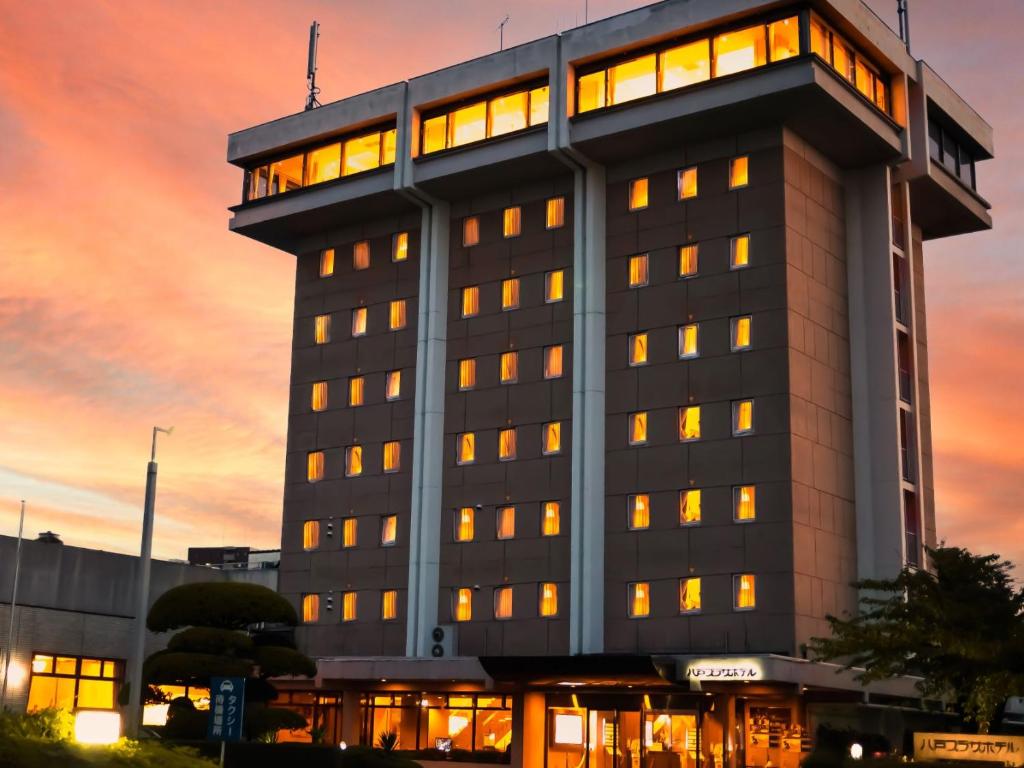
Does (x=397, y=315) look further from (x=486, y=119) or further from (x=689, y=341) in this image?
(x=689, y=341)

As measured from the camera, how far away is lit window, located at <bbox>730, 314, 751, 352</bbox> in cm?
5917

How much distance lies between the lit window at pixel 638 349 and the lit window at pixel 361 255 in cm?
1634

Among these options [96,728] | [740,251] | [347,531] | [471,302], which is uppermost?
[740,251]

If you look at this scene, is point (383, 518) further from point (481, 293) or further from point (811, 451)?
point (811, 451)

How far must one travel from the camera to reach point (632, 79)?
6275 cm

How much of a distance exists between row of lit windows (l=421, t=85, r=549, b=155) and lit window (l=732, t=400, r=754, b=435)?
1605 centimetres

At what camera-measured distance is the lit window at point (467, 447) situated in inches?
2595

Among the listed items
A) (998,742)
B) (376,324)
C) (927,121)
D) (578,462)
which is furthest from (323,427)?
(998,742)

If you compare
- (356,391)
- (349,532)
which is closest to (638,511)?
(349,532)

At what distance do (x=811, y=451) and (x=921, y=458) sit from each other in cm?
889

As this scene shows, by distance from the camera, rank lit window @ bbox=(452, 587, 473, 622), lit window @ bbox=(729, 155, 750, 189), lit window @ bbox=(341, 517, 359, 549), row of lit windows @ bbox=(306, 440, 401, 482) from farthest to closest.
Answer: lit window @ bbox=(341, 517, 359, 549), row of lit windows @ bbox=(306, 440, 401, 482), lit window @ bbox=(452, 587, 473, 622), lit window @ bbox=(729, 155, 750, 189)

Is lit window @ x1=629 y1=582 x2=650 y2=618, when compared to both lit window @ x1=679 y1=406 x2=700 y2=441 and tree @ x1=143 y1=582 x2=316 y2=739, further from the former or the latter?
tree @ x1=143 y1=582 x2=316 y2=739

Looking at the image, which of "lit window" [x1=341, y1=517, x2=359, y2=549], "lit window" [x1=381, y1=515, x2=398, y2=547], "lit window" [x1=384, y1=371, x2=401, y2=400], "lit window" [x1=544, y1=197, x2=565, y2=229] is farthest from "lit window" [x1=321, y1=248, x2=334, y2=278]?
"lit window" [x1=381, y1=515, x2=398, y2=547]

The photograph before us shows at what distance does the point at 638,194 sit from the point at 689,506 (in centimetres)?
1438
